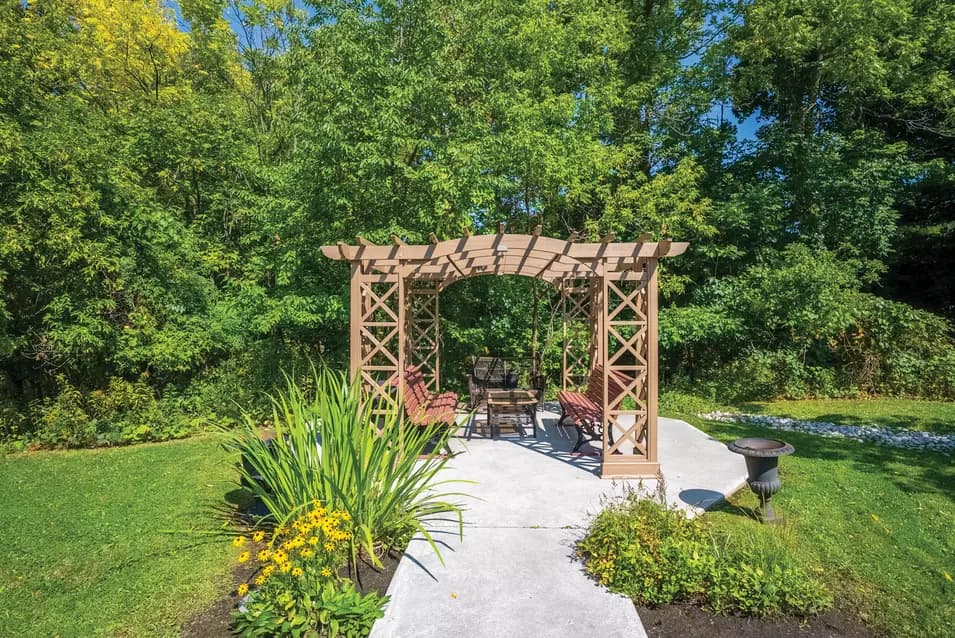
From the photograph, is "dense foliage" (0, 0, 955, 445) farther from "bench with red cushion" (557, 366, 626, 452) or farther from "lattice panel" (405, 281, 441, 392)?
"bench with red cushion" (557, 366, 626, 452)

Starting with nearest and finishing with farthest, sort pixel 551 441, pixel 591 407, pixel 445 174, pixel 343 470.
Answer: pixel 343 470 → pixel 591 407 → pixel 551 441 → pixel 445 174

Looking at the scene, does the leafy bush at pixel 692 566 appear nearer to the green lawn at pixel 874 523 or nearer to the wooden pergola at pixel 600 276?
the green lawn at pixel 874 523

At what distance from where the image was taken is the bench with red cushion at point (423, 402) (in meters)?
6.00

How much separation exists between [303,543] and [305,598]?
0.30 meters

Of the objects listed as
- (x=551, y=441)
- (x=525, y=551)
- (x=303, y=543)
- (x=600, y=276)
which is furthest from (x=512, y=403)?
(x=303, y=543)

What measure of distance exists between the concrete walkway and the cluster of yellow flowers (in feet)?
1.83

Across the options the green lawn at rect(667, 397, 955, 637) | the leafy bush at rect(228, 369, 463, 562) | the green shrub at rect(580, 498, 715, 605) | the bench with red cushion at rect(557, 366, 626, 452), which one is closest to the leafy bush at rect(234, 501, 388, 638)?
the leafy bush at rect(228, 369, 463, 562)

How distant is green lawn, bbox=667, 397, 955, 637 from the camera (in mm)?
3227

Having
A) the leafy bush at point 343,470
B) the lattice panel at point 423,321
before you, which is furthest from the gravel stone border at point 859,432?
the leafy bush at point 343,470

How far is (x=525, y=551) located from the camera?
383 cm

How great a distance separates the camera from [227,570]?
3725 millimetres

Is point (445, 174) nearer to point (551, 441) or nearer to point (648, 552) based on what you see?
point (551, 441)

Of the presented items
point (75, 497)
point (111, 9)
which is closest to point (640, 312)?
point (75, 497)

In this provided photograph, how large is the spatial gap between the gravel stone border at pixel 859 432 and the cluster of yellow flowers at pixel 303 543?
8.07 meters
